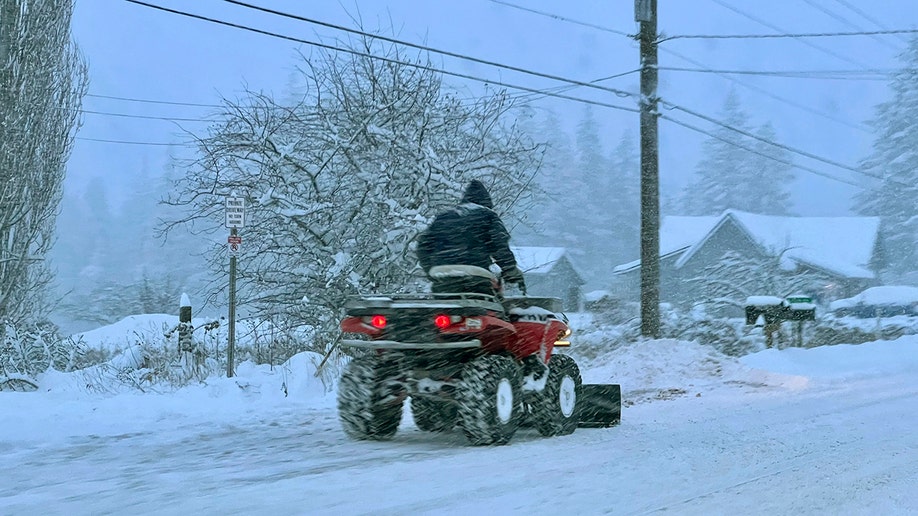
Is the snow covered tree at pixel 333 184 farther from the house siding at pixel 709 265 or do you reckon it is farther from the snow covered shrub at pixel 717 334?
the house siding at pixel 709 265

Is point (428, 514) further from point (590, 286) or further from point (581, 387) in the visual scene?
point (590, 286)

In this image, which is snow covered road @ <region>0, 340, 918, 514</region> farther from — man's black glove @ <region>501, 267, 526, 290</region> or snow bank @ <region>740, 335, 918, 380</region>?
snow bank @ <region>740, 335, 918, 380</region>

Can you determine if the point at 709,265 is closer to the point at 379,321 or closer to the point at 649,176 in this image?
the point at 649,176

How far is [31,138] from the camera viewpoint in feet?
53.1

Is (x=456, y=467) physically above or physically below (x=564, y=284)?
below

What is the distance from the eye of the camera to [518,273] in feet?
27.9

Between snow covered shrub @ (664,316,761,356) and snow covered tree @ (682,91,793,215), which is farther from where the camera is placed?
snow covered tree @ (682,91,793,215)

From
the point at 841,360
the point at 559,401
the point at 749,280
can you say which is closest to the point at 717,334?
the point at 841,360

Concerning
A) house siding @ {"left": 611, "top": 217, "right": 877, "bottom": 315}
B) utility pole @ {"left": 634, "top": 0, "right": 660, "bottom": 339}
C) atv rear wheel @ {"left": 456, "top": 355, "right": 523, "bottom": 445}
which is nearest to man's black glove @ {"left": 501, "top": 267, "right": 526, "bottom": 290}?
atv rear wheel @ {"left": 456, "top": 355, "right": 523, "bottom": 445}

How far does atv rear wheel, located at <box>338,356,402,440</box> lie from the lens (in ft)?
26.5

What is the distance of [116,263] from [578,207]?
38.6 m

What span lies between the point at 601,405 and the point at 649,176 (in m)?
8.15

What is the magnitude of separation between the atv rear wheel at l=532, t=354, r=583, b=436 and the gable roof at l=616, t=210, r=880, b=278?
32649 mm

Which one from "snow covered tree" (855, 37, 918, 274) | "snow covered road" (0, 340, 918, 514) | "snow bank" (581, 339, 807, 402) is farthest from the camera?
"snow covered tree" (855, 37, 918, 274)
